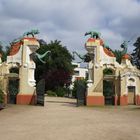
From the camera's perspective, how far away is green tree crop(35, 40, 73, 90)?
72.7 m

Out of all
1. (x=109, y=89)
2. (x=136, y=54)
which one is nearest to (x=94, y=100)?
(x=109, y=89)

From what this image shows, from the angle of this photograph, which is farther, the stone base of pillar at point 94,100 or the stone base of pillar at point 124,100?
the stone base of pillar at point 124,100

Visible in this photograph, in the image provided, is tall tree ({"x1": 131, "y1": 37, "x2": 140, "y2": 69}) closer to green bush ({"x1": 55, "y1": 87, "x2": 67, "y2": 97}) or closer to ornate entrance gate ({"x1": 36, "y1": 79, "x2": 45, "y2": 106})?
green bush ({"x1": 55, "y1": 87, "x2": 67, "y2": 97})

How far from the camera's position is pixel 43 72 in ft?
242

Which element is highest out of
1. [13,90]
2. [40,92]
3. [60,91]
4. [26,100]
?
[13,90]

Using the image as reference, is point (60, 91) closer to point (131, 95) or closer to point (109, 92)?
point (109, 92)

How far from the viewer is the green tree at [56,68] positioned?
72688 millimetres

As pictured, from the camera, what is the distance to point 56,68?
73500mm

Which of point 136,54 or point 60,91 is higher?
point 136,54

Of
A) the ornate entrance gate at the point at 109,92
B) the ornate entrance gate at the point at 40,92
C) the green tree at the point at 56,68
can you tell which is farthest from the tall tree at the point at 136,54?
the ornate entrance gate at the point at 40,92

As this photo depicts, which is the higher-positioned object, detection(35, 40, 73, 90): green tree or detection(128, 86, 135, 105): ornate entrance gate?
detection(35, 40, 73, 90): green tree

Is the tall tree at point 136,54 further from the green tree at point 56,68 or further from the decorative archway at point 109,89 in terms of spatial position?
the decorative archway at point 109,89

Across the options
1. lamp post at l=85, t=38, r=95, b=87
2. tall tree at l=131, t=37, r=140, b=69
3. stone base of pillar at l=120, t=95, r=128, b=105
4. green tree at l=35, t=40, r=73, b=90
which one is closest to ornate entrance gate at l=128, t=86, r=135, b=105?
stone base of pillar at l=120, t=95, r=128, b=105

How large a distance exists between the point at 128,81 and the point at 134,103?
8.27ft
